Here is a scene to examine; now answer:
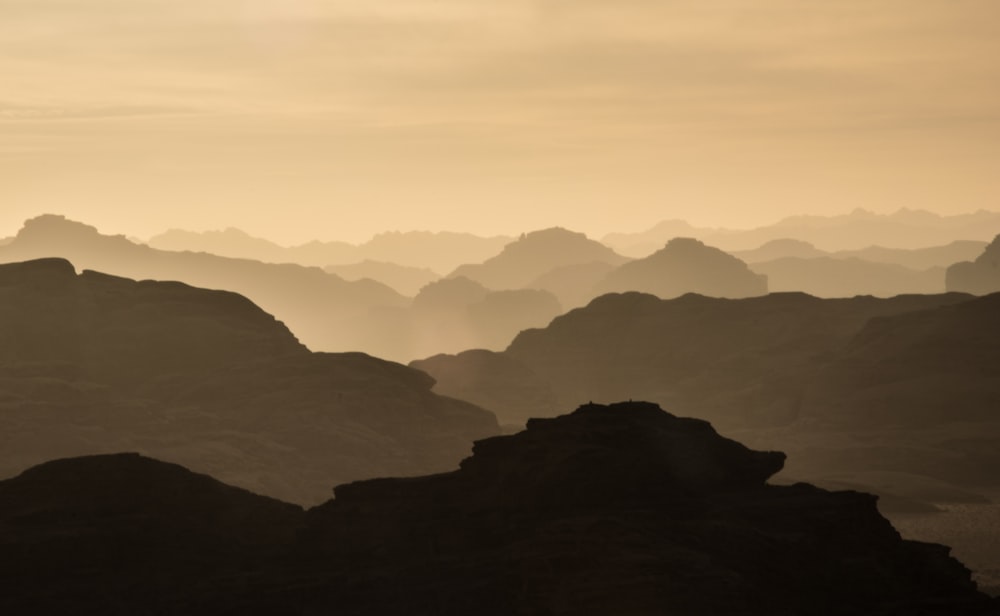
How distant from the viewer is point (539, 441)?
315ft

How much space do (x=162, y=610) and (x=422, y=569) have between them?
48.8 ft

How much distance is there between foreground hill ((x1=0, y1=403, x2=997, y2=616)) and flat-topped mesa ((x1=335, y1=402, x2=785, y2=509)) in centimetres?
13

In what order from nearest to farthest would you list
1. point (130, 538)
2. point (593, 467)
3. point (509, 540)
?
point (509, 540) < point (130, 538) < point (593, 467)

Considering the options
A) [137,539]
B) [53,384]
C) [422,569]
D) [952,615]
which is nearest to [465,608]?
[422,569]

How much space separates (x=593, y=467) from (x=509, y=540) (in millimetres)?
7929

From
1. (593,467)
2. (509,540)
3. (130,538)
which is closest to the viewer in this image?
(509,540)

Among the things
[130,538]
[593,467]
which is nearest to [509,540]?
[593,467]

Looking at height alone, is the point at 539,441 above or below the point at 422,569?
above

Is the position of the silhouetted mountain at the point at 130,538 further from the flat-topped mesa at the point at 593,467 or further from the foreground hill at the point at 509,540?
the flat-topped mesa at the point at 593,467

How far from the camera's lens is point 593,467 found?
9369cm

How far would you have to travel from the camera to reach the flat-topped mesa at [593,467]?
93062 mm

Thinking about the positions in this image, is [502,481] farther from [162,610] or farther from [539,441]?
[162,610]

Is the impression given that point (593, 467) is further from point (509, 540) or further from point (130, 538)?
point (130, 538)

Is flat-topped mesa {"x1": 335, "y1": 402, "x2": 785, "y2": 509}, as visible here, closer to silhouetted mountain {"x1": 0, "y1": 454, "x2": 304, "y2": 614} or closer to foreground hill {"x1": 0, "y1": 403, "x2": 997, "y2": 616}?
foreground hill {"x1": 0, "y1": 403, "x2": 997, "y2": 616}
